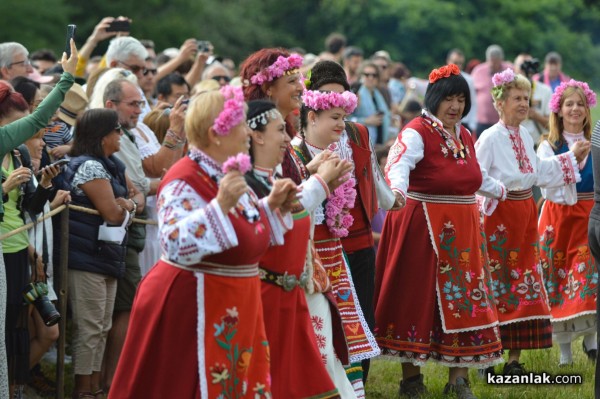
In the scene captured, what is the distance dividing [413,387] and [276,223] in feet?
9.80

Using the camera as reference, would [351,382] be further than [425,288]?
No

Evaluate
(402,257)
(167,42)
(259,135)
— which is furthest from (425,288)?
(167,42)

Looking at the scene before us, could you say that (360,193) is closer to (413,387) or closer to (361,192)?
(361,192)

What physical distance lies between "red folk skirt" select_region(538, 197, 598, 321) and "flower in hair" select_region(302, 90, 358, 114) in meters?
3.25

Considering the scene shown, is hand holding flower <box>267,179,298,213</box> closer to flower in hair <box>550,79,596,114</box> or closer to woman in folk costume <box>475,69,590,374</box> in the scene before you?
woman in folk costume <box>475,69,590,374</box>

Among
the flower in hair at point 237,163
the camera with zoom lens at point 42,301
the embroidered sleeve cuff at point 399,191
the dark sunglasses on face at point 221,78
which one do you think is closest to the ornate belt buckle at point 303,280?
the flower in hair at point 237,163

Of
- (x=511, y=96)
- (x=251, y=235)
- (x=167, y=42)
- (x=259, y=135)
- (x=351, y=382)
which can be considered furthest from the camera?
(x=167, y=42)

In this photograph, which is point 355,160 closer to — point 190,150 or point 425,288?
point 425,288

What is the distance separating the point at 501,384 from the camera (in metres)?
8.23

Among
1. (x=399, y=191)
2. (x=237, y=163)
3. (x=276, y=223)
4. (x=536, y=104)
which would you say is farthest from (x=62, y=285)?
(x=536, y=104)

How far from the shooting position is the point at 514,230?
8.52m

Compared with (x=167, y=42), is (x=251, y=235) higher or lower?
lower

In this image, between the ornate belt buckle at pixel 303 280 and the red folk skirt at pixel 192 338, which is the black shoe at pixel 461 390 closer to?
the ornate belt buckle at pixel 303 280

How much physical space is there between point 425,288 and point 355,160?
125 centimetres
